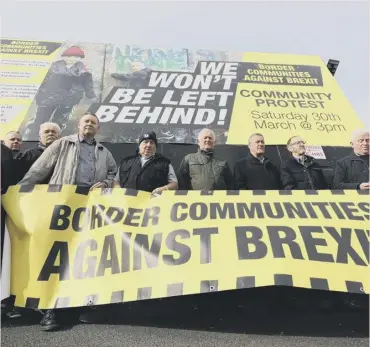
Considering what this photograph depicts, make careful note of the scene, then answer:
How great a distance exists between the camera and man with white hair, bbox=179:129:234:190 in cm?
431

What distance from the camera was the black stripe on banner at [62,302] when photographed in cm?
294

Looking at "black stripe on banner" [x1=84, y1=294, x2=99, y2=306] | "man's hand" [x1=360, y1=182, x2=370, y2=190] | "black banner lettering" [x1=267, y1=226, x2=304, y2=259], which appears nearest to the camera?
"black stripe on banner" [x1=84, y1=294, x2=99, y2=306]

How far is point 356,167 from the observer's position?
4289 millimetres

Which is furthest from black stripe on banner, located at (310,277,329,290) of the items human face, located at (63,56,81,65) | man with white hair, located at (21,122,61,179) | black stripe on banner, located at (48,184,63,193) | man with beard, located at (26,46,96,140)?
human face, located at (63,56,81,65)

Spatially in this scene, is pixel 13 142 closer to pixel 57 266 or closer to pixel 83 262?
pixel 57 266

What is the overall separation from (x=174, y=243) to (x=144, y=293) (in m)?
0.50

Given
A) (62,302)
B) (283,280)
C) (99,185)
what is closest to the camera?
(283,280)

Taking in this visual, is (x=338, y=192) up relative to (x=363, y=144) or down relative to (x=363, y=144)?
down

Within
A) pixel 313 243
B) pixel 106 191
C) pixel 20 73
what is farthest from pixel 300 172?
pixel 20 73

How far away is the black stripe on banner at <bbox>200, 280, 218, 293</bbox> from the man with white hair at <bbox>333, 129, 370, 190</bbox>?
2111 millimetres

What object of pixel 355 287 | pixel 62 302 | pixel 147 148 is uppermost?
pixel 147 148

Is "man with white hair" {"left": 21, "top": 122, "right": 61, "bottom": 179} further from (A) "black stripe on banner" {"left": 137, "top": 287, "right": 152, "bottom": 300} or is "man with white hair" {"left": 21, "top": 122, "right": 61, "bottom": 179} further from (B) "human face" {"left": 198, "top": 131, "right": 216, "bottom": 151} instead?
(A) "black stripe on banner" {"left": 137, "top": 287, "right": 152, "bottom": 300}

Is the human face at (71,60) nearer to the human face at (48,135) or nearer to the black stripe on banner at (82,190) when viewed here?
the human face at (48,135)

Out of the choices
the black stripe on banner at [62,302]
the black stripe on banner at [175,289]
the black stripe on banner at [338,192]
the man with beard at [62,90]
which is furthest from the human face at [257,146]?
the man with beard at [62,90]
